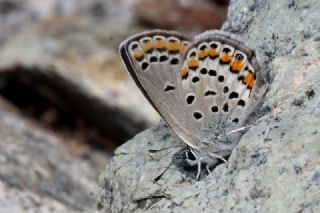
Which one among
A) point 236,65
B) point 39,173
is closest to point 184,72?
point 236,65

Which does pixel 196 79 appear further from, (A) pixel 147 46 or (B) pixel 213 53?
(A) pixel 147 46

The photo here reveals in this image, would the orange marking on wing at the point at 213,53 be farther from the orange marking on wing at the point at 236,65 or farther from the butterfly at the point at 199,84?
the orange marking on wing at the point at 236,65

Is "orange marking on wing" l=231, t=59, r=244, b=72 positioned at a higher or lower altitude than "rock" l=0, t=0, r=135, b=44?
lower

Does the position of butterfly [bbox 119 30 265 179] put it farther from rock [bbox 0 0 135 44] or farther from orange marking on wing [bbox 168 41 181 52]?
rock [bbox 0 0 135 44]

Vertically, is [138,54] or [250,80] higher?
[138,54]

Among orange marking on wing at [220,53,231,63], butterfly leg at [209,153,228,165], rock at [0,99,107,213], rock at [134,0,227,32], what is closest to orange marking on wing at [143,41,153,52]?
orange marking on wing at [220,53,231,63]

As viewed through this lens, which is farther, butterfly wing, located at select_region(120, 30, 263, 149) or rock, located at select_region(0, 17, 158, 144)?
rock, located at select_region(0, 17, 158, 144)
